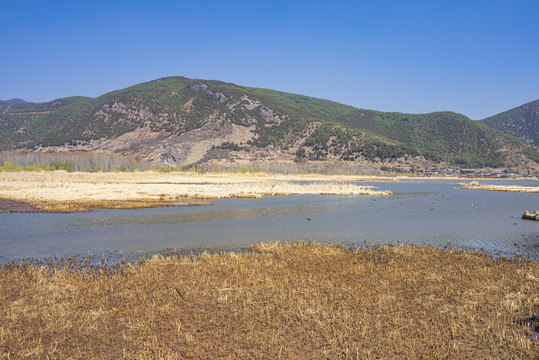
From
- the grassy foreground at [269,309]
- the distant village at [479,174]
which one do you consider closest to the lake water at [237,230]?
the grassy foreground at [269,309]

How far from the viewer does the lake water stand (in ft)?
77.3

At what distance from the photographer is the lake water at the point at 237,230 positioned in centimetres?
2356

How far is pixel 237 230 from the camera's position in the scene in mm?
29969

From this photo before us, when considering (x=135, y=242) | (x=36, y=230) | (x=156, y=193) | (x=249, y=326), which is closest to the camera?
(x=249, y=326)

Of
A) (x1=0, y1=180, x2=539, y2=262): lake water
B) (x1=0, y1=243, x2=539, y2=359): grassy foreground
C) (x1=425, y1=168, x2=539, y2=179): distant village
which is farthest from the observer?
(x1=425, y1=168, x2=539, y2=179): distant village

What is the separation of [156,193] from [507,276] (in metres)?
53.3

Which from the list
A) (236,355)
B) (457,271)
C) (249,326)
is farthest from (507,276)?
(236,355)

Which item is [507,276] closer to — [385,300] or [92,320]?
[385,300]

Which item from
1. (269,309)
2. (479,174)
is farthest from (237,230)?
(479,174)

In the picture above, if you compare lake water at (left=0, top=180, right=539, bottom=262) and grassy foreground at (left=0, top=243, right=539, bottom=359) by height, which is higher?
grassy foreground at (left=0, top=243, right=539, bottom=359)

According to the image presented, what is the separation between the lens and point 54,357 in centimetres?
914

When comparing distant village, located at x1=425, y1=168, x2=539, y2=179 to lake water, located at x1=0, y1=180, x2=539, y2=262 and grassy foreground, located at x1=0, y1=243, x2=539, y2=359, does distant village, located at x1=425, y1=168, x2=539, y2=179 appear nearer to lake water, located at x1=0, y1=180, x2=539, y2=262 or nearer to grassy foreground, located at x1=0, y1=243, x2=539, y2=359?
lake water, located at x1=0, y1=180, x2=539, y2=262

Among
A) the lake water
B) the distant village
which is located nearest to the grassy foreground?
the lake water

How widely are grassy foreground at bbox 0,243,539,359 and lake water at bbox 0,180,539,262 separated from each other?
15.8ft
